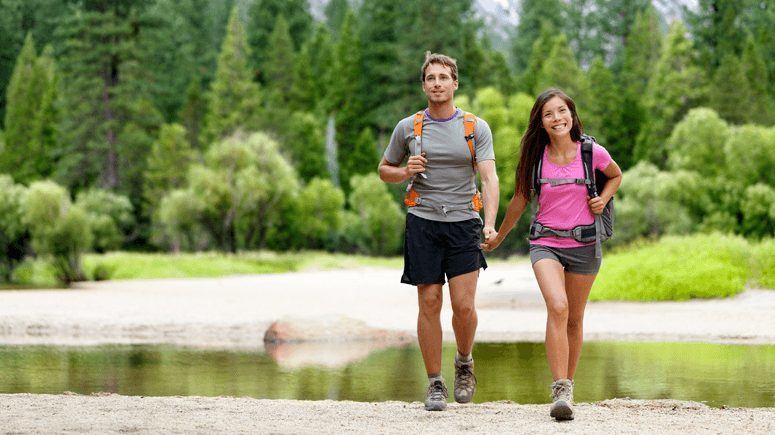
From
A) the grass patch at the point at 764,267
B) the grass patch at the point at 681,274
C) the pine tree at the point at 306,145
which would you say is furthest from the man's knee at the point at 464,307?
the pine tree at the point at 306,145

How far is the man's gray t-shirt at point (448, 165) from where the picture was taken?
6.79 m

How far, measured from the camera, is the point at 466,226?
22.4 feet

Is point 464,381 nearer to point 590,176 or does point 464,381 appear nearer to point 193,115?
point 590,176

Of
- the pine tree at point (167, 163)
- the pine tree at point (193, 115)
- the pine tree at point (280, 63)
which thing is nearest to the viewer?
the pine tree at point (167, 163)

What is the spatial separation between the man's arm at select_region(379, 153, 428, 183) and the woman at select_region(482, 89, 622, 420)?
2.02 feet

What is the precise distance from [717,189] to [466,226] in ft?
94.9

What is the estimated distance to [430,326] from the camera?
7.06m

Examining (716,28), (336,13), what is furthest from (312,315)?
(336,13)

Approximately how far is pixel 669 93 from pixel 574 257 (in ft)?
161

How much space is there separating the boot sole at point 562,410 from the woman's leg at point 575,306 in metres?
0.43

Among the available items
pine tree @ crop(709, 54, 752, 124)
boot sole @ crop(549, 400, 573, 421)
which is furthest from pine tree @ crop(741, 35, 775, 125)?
boot sole @ crop(549, 400, 573, 421)

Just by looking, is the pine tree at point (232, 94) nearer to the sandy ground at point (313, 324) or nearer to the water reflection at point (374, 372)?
the sandy ground at point (313, 324)

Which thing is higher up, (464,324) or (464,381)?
(464,324)

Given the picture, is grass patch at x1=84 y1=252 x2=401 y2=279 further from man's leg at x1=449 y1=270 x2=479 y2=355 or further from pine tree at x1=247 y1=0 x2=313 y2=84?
pine tree at x1=247 y1=0 x2=313 y2=84
